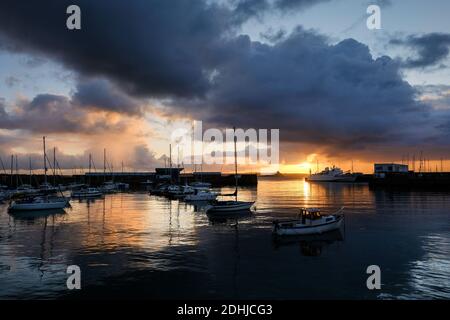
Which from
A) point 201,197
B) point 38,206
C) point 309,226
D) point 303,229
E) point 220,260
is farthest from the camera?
point 201,197

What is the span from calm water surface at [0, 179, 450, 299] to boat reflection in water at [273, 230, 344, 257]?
105 millimetres

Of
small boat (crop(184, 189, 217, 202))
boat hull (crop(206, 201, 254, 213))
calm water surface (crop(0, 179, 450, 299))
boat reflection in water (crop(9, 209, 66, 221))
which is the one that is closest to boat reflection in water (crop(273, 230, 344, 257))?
calm water surface (crop(0, 179, 450, 299))

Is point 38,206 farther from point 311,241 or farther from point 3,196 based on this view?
point 311,241

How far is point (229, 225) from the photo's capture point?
52.1m

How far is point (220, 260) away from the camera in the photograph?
31.1 metres

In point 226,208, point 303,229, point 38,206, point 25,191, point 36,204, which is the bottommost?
point 303,229

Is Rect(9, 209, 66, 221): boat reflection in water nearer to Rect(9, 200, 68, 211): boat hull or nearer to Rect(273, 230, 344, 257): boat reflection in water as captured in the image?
Rect(9, 200, 68, 211): boat hull

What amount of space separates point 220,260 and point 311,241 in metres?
13.0

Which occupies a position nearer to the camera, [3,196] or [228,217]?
[228,217]

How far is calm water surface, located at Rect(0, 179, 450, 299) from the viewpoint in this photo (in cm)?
2342

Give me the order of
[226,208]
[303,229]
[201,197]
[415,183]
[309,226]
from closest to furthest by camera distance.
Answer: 1. [303,229]
2. [309,226]
3. [226,208]
4. [201,197]
5. [415,183]

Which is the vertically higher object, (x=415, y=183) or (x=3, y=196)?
(x=415, y=183)

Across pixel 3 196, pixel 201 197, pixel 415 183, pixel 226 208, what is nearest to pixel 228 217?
pixel 226 208
